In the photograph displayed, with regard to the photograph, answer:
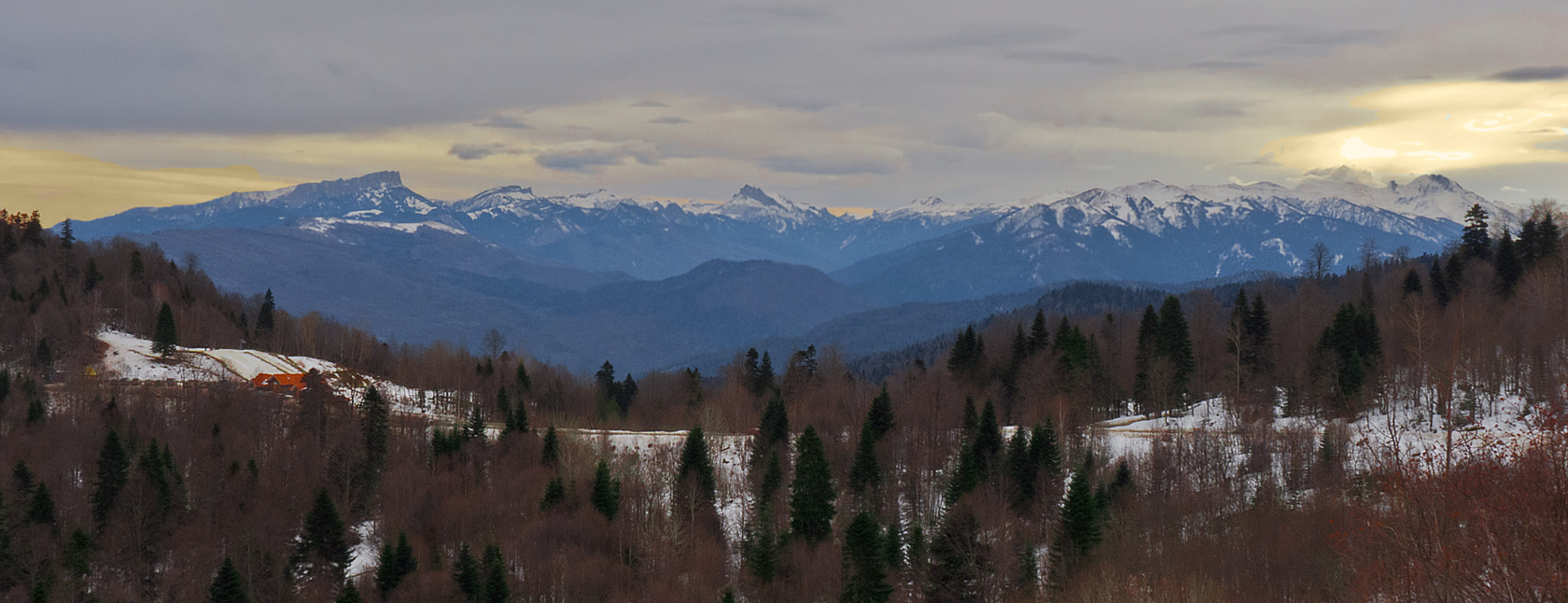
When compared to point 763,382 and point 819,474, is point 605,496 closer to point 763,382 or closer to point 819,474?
point 819,474

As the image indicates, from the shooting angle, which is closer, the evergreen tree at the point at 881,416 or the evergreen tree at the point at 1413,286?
the evergreen tree at the point at 881,416

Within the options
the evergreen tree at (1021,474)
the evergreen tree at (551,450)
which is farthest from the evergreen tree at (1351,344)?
the evergreen tree at (551,450)

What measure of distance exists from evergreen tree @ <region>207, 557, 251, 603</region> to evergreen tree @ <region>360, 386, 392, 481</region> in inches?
956

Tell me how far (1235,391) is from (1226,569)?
154 ft

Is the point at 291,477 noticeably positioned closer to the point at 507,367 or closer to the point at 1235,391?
the point at 507,367

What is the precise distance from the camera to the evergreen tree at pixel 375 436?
87.2 metres

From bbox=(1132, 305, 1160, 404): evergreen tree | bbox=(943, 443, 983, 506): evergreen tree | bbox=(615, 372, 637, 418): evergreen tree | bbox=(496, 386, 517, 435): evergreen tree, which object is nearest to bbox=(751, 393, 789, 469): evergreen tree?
bbox=(943, 443, 983, 506): evergreen tree

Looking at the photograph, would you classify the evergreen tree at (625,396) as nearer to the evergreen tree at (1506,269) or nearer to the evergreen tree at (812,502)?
the evergreen tree at (812,502)

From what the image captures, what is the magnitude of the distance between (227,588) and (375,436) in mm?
28621

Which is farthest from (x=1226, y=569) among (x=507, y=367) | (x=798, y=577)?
(x=507, y=367)

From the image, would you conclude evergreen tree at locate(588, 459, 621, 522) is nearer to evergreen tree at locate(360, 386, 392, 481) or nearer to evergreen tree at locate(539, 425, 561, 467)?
evergreen tree at locate(539, 425, 561, 467)

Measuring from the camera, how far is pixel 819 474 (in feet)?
239

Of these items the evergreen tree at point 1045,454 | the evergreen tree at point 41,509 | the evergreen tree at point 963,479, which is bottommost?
the evergreen tree at point 41,509

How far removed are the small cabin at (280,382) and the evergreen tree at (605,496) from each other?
193 ft
